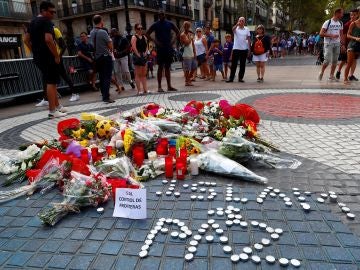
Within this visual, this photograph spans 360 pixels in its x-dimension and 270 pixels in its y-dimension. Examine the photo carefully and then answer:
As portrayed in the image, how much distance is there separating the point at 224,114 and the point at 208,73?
7.59 meters

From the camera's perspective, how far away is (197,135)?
398 cm

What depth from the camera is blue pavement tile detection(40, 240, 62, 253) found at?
86.3 inches

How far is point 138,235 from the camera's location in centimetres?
230

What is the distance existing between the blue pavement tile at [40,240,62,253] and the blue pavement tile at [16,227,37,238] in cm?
23

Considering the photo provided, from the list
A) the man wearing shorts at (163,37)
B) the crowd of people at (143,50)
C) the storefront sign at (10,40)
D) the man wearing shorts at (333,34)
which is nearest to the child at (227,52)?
the crowd of people at (143,50)

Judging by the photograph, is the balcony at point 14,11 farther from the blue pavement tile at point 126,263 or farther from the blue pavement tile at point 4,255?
the blue pavement tile at point 126,263

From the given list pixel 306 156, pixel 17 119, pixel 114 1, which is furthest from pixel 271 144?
pixel 114 1

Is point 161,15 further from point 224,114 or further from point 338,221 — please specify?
point 338,221

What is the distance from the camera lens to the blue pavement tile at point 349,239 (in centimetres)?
209

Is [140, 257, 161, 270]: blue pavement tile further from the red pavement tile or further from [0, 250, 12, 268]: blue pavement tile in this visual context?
the red pavement tile

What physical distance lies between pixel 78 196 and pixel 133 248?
771mm

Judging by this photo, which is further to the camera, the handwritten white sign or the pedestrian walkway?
the handwritten white sign

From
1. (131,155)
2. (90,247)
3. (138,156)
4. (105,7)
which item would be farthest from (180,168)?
(105,7)

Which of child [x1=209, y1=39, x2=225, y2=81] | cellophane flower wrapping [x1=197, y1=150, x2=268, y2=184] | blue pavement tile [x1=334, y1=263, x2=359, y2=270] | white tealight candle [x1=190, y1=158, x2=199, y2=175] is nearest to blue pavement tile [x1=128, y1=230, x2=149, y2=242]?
white tealight candle [x1=190, y1=158, x2=199, y2=175]
